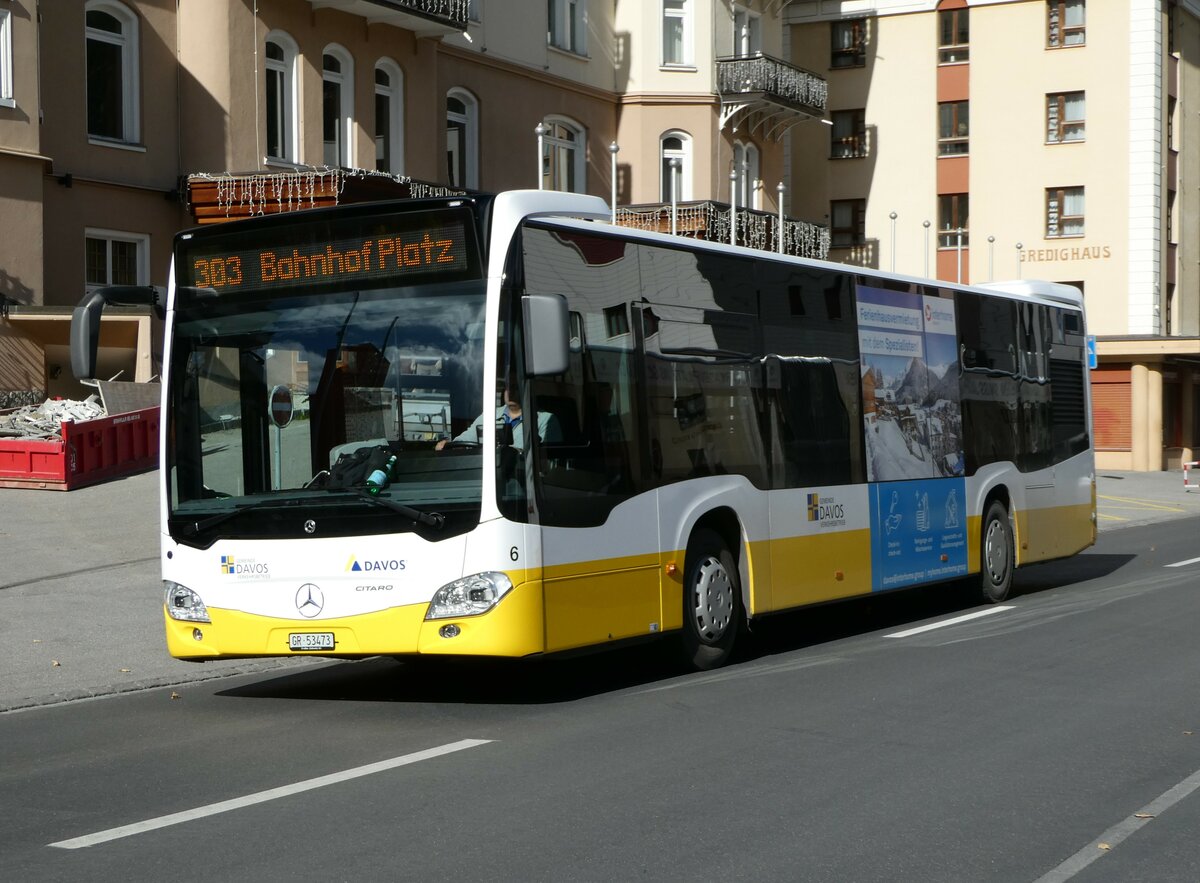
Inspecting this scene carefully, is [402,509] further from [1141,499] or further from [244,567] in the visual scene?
[1141,499]

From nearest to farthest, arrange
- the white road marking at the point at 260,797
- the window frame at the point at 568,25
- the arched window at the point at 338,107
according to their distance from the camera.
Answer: the white road marking at the point at 260,797
the arched window at the point at 338,107
the window frame at the point at 568,25

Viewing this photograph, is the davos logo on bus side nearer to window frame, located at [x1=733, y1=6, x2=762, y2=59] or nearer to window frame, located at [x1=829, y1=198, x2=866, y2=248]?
window frame, located at [x1=733, y1=6, x2=762, y2=59]

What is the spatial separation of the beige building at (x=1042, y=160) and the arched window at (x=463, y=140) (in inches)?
689

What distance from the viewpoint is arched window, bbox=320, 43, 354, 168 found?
30266mm

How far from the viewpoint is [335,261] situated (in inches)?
374

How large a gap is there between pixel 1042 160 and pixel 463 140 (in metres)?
22.8

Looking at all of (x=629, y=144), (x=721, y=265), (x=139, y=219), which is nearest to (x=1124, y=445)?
(x=629, y=144)

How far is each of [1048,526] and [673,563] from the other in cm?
760

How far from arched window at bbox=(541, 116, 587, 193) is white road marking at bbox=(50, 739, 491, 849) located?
99.2 feet

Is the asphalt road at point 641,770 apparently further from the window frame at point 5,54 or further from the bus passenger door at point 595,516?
the window frame at point 5,54

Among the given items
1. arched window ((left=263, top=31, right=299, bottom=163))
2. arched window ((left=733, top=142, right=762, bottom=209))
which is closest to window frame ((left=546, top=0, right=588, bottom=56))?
arched window ((left=733, top=142, right=762, bottom=209))

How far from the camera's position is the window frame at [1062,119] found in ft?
165

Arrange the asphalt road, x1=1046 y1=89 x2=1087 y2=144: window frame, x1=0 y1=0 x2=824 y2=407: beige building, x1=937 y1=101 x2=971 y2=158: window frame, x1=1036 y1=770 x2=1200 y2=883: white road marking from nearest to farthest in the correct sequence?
x1=1036 y1=770 x2=1200 y2=883: white road marking → the asphalt road → x1=0 y1=0 x2=824 y2=407: beige building → x1=1046 y1=89 x2=1087 y2=144: window frame → x1=937 y1=101 x2=971 y2=158: window frame

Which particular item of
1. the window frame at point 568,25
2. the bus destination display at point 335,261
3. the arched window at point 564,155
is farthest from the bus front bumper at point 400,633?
the window frame at point 568,25
